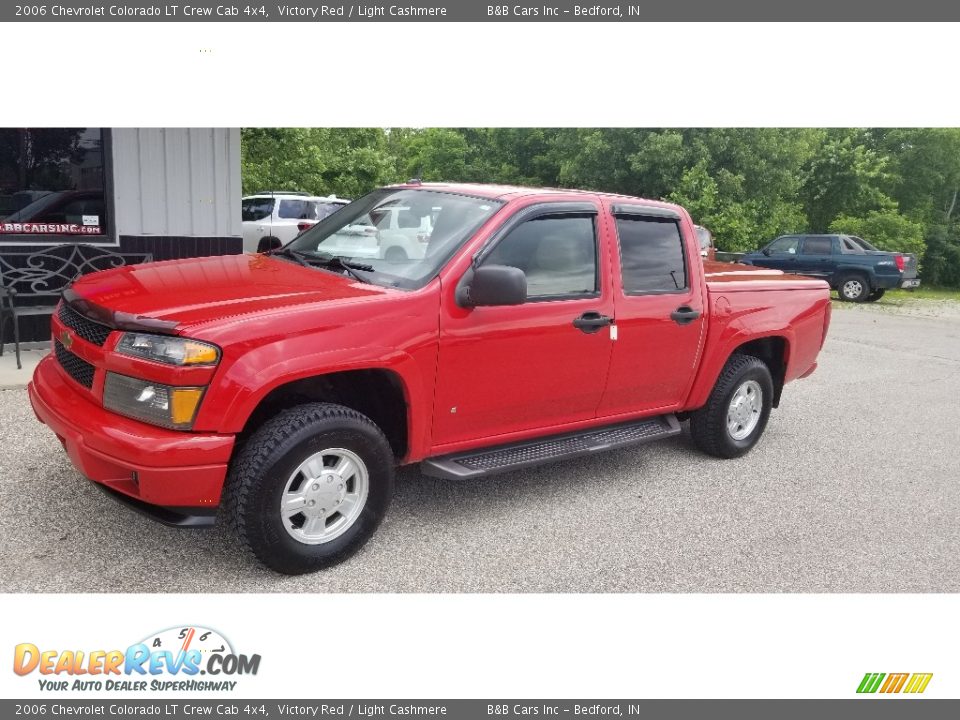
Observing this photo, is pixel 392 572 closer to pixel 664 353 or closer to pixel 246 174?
pixel 664 353

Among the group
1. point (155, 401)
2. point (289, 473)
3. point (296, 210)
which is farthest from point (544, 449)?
point (296, 210)

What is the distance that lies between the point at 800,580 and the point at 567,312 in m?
1.88

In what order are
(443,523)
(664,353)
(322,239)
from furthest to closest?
(664,353) < (322,239) < (443,523)

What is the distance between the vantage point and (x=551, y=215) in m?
4.68

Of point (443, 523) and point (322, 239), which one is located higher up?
point (322, 239)

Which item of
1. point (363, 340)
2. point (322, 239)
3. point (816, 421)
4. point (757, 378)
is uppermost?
point (322, 239)

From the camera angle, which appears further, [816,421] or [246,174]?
[246,174]

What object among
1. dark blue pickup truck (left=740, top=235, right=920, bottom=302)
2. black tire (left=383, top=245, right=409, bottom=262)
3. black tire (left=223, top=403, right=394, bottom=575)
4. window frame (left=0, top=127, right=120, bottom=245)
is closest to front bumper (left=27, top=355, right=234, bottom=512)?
black tire (left=223, top=403, right=394, bottom=575)

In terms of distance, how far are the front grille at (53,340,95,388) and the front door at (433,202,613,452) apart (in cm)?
166

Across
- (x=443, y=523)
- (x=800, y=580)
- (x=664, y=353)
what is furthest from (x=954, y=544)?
(x=443, y=523)

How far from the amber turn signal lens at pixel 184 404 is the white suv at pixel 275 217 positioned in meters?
13.8

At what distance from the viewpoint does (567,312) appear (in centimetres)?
457

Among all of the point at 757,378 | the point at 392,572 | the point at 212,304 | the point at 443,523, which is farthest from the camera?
the point at 757,378

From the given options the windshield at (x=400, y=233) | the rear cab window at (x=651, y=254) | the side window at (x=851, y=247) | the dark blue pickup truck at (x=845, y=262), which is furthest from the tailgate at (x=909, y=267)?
the windshield at (x=400, y=233)
